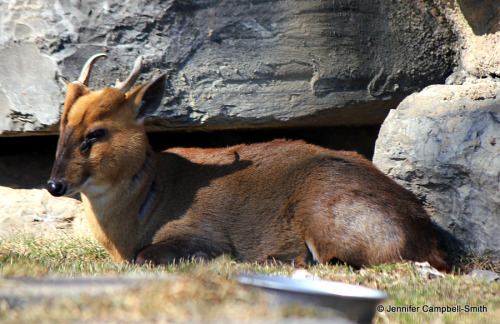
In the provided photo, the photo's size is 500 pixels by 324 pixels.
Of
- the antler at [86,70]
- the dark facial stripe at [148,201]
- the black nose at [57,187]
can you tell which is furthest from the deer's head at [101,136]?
the dark facial stripe at [148,201]

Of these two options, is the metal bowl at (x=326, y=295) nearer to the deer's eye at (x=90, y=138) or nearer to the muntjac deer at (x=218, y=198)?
the muntjac deer at (x=218, y=198)

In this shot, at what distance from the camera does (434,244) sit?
514 cm

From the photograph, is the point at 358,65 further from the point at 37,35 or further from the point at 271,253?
the point at 37,35

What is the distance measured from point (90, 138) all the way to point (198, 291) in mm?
2908

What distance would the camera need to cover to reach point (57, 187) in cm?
488

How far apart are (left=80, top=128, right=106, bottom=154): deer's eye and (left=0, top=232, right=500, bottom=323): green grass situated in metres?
0.94

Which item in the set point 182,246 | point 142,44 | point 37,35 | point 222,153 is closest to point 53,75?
point 37,35

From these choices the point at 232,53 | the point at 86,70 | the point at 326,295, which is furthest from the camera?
the point at 232,53

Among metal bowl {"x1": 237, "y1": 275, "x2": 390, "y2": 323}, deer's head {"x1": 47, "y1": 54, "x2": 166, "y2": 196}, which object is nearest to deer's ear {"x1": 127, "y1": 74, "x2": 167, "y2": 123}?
deer's head {"x1": 47, "y1": 54, "x2": 166, "y2": 196}

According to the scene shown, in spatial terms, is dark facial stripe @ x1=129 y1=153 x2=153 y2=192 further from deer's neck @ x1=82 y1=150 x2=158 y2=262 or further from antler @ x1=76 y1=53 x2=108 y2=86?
antler @ x1=76 y1=53 x2=108 y2=86

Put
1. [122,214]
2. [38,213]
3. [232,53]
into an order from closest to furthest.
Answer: [122,214], [232,53], [38,213]

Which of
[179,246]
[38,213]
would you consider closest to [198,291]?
[179,246]

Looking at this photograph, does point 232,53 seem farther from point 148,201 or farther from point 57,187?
point 57,187

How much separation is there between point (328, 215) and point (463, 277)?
46.5 inches
